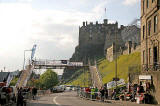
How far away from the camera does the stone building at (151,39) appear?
34.0 m

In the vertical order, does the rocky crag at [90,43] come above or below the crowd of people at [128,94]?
above

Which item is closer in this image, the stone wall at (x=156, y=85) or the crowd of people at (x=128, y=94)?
the stone wall at (x=156, y=85)

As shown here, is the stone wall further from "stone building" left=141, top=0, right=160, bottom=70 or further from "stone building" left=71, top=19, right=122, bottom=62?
"stone building" left=71, top=19, right=122, bottom=62

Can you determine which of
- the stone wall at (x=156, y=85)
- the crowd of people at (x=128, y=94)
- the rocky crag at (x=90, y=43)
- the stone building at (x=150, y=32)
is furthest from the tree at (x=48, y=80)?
the stone wall at (x=156, y=85)

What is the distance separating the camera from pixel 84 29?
19888 centimetres

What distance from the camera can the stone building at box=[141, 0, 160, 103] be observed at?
33959mm

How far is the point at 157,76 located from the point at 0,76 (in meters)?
31.4

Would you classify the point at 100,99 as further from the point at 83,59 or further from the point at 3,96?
the point at 83,59

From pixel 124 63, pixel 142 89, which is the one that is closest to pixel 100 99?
pixel 142 89

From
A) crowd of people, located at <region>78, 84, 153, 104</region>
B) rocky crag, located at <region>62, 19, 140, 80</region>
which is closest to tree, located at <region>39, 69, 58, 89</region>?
rocky crag, located at <region>62, 19, 140, 80</region>

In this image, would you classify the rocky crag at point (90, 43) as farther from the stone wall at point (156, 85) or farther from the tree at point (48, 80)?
the stone wall at point (156, 85)

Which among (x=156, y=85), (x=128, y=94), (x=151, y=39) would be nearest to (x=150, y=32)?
(x=151, y=39)

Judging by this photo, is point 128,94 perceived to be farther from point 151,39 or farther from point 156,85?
point 151,39

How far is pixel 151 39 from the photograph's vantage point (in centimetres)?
3922
